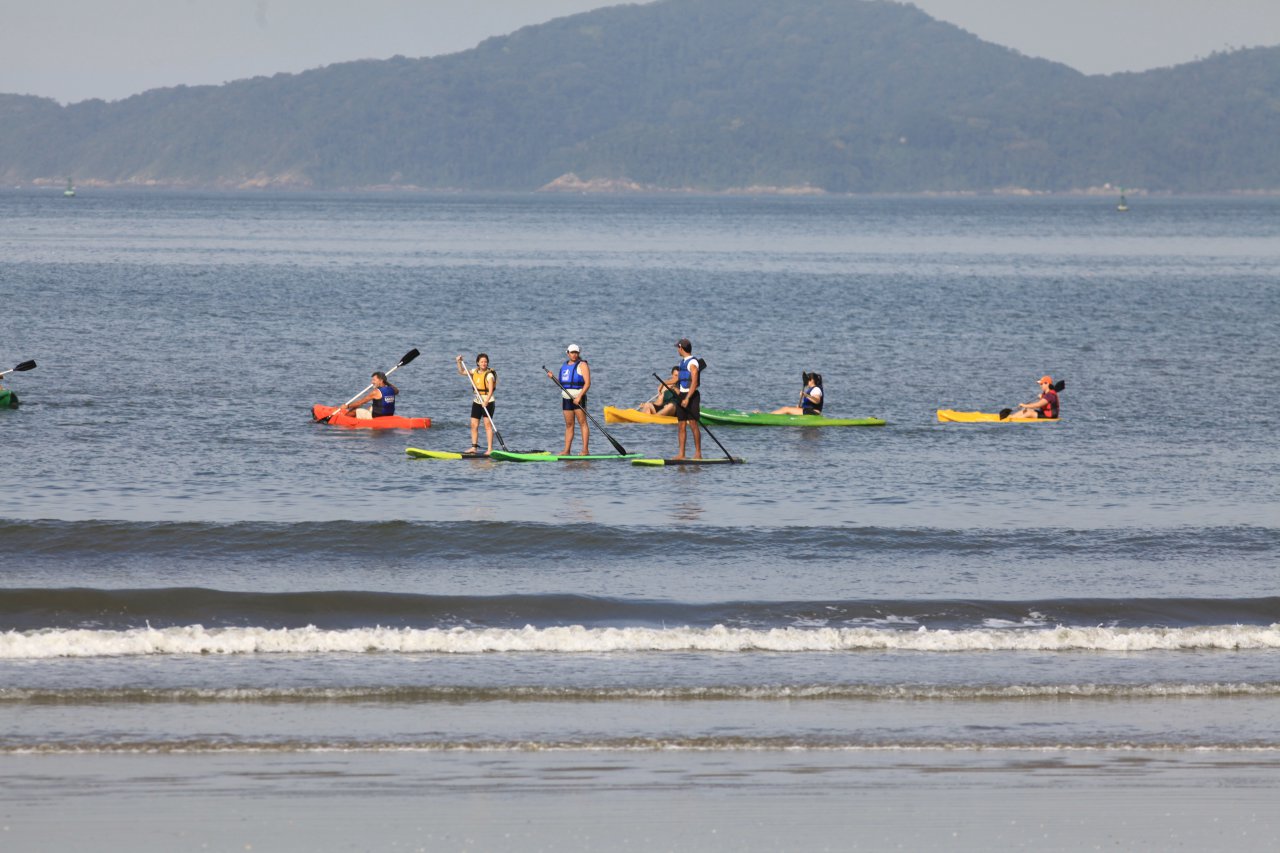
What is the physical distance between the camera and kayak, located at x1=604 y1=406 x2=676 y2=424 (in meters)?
33.9

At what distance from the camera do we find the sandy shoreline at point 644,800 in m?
10.5

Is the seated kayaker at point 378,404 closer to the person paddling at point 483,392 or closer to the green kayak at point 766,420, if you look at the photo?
the person paddling at point 483,392

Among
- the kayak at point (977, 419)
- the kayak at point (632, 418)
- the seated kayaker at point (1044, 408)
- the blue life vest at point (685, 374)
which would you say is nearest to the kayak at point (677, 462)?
the blue life vest at point (685, 374)

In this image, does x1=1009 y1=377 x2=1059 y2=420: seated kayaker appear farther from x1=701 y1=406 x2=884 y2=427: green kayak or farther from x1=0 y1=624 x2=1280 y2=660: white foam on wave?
x1=0 y1=624 x2=1280 y2=660: white foam on wave

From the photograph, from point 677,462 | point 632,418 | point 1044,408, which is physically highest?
point 1044,408

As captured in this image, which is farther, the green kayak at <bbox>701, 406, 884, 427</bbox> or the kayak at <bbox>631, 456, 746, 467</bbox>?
the green kayak at <bbox>701, 406, 884, 427</bbox>

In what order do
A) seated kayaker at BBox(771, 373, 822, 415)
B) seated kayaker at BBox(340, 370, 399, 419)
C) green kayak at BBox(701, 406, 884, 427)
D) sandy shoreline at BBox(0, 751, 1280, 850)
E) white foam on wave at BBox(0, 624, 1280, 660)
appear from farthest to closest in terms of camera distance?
1. seated kayaker at BBox(771, 373, 822, 415)
2. green kayak at BBox(701, 406, 884, 427)
3. seated kayaker at BBox(340, 370, 399, 419)
4. white foam on wave at BBox(0, 624, 1280, 660)
5. sandy shoreline at BBox(0, 751, 1280, 850)

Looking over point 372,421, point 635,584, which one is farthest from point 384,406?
point 635,584

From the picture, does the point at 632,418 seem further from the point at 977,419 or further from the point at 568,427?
the point at 977,419

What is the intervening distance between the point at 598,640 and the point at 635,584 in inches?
123

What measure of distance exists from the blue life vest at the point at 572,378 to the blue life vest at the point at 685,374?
1807 mm

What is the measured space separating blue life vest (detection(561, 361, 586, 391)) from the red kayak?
6.32m

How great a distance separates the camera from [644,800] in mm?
11195

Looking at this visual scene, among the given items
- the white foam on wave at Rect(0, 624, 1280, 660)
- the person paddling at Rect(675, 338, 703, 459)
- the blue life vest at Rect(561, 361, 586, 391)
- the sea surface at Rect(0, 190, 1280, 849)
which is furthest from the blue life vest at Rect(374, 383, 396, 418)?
the white foam on wave at Rect(0, 624, 1280, 660)
